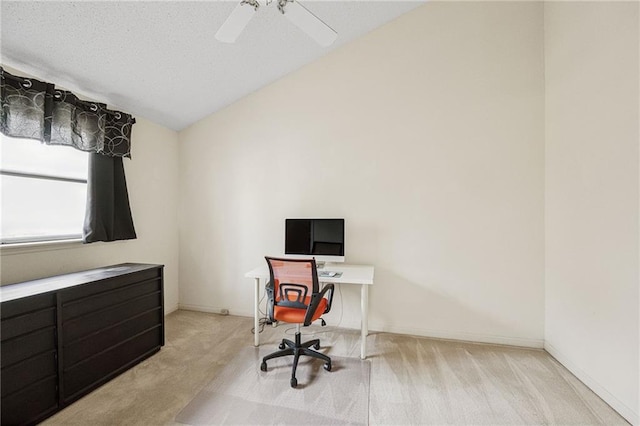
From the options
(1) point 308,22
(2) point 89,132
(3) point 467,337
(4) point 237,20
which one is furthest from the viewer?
(3) point 467,337

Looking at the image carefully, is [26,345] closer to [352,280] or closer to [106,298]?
[106,298]

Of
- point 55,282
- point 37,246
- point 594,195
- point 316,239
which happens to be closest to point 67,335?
point 55,282

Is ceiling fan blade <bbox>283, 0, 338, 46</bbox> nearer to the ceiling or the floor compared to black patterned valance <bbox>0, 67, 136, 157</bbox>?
nearer to the ceiling

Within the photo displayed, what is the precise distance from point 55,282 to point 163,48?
194 cm

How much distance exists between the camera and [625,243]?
164 centimetres

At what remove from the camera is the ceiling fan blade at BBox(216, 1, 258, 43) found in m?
1.57

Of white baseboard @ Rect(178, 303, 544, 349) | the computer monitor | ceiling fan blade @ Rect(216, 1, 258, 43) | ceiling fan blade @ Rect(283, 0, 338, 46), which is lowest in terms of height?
white baseboard @ Rect(178, 303, 544, 349)

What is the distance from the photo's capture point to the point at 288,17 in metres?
1.70

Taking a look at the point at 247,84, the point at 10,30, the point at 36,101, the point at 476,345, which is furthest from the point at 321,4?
the point at 476,345

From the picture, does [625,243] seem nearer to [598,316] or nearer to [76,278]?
[598,316]

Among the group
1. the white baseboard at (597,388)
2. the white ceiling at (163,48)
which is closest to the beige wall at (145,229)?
the white ceiling at (163,48)

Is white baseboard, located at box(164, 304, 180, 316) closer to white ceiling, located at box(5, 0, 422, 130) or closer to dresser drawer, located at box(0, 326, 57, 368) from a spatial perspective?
dresser drawer, located at box(0, 326, 57, 368)

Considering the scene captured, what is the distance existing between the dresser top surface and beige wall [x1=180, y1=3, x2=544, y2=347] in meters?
1.18

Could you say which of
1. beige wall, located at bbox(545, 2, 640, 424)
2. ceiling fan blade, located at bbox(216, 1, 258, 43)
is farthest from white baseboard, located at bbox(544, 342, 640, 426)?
ceiling fan blade, located at bbox(216, 1, 258, 43)
